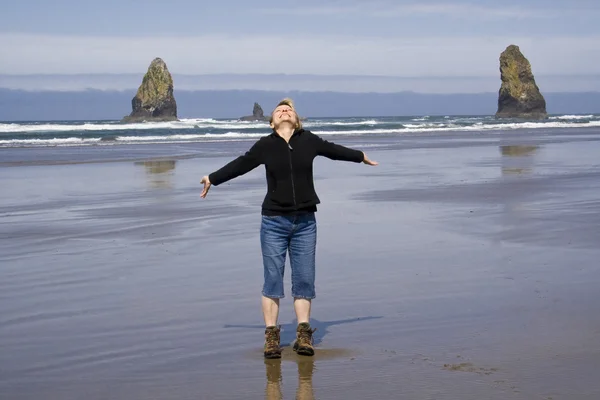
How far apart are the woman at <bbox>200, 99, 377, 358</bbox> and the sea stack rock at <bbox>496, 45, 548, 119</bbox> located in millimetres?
98805

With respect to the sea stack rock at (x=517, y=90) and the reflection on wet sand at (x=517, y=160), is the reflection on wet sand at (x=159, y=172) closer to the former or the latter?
the reflection on wet sand at (x=517, y=160)

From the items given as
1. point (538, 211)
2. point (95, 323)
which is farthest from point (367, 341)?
point (538, 211)

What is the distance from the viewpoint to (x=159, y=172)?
22.2 metres

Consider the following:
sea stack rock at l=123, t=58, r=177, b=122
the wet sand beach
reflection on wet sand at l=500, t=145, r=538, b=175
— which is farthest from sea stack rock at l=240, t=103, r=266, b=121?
the wet sand beach

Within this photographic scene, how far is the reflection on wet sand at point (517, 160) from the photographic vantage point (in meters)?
19.8

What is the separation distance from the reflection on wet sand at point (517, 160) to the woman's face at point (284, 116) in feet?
45.8

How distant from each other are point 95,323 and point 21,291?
4.93ft

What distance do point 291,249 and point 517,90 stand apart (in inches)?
4012

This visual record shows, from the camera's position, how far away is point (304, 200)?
5727mm

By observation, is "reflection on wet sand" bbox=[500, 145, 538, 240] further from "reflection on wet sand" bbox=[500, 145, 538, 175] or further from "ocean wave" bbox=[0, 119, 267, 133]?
"ocean wave" bbox=[0, 119, 267, 133]

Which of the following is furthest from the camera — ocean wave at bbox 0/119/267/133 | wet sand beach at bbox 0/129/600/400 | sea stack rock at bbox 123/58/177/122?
sea stack rock at bbox 123/58/177/122

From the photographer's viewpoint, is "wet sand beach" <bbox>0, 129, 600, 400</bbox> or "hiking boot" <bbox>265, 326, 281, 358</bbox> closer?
"wet sand beach" <bbox>0, 129, 600, 400</bbox>

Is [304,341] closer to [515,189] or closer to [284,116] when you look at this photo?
[284,116]

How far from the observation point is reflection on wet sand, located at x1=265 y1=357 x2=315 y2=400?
472cm
